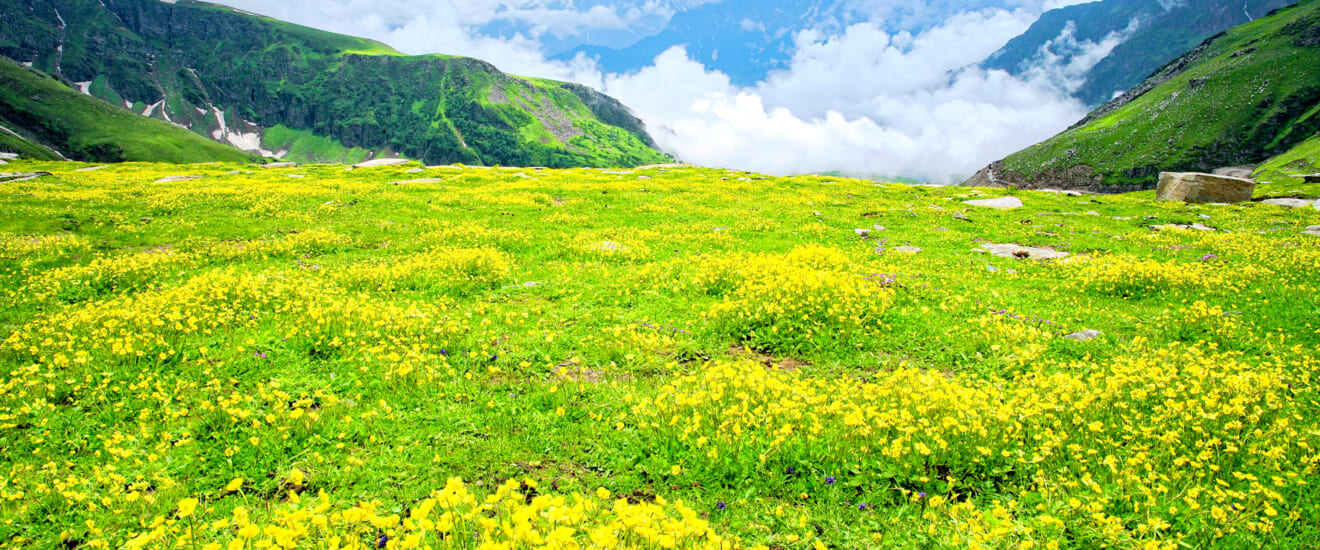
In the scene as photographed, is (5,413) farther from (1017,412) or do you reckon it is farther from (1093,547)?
(1017,412)

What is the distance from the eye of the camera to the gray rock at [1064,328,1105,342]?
10.7 meters

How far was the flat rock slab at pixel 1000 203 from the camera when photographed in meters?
30.8

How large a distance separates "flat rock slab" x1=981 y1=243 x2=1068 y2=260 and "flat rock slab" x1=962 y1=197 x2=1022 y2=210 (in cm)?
1171

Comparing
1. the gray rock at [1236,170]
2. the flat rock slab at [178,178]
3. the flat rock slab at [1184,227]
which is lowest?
the flat rock slab at [178,178]

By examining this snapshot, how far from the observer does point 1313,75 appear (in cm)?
17800

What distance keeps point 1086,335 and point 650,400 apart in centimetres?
936

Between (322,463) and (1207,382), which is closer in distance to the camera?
(322,463)

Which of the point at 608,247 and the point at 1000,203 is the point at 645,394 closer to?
the point at 608,247

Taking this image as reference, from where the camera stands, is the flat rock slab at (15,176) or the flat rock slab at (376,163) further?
the flat rock slab at (376,163)

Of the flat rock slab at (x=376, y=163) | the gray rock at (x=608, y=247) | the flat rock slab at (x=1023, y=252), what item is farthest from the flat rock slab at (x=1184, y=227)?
the flat rock slab at (x=376, y=163)

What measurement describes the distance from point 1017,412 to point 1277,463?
2.29 meters

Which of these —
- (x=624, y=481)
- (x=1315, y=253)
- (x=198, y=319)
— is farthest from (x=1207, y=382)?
(x=198, y=319)

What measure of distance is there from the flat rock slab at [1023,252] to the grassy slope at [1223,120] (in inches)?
8203

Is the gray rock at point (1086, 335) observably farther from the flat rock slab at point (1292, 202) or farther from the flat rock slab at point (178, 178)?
the flat rock slab at point (178, 178)
